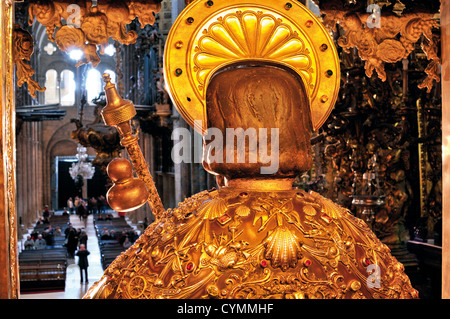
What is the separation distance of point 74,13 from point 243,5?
2.54 feet

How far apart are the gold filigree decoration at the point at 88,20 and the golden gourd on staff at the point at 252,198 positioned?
50 centimetres

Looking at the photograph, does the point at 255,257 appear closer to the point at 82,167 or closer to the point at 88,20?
the point at 88,20

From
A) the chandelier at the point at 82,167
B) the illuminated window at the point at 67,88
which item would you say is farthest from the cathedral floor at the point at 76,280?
the illuminated window at the point at 67,88

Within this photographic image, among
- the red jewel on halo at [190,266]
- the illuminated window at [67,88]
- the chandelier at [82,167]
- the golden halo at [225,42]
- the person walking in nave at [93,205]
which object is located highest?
the illuminated window at [67,88]

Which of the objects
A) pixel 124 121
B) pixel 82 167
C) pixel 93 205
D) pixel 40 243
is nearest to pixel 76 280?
pixel 40 243

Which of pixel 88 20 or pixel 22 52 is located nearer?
pixel 88 20

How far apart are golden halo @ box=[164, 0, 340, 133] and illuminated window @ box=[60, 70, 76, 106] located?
2865 cm

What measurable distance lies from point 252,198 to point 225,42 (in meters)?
0.55

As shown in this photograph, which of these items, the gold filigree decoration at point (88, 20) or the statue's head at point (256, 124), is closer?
the statue's head at point (256, 124)

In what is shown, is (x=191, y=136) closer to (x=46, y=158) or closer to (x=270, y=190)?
(x=270, y=190)

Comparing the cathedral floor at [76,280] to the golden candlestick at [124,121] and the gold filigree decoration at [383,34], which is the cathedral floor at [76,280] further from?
the gold filigree decoration at [383,34]

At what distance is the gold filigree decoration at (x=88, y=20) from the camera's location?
2.34 meters

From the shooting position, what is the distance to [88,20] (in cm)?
239
